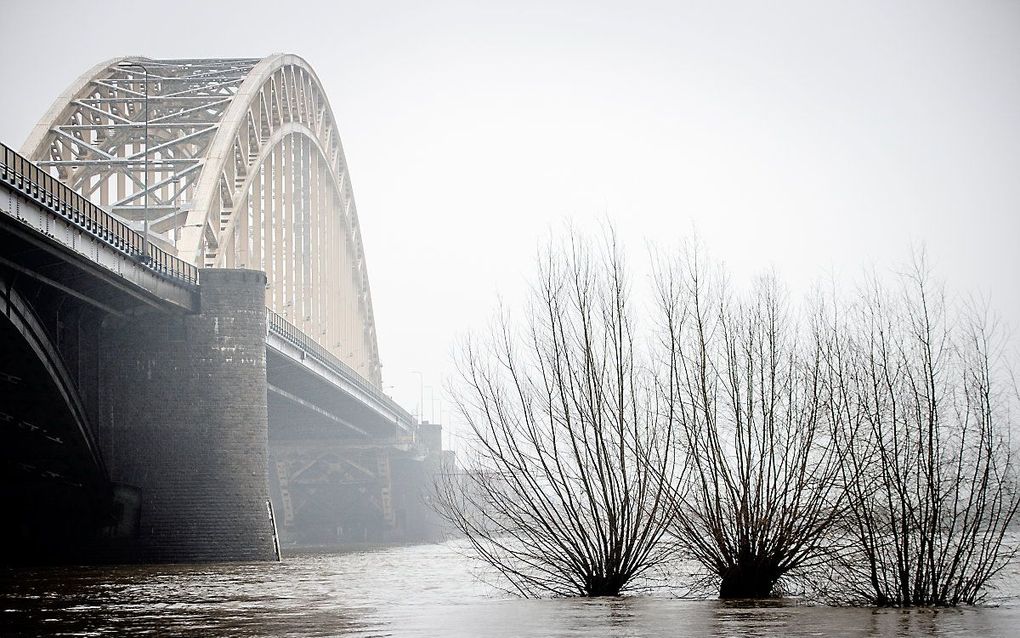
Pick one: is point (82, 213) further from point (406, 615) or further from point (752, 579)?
point (752, 579)

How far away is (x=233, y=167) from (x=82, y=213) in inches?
1124

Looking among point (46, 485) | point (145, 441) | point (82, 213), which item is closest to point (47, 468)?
point (46, 485)

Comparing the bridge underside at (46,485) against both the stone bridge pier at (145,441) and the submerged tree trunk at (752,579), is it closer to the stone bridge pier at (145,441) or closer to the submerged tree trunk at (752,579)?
the stone bridge pier at (145,441)

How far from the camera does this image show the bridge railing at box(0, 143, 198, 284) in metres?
30.5

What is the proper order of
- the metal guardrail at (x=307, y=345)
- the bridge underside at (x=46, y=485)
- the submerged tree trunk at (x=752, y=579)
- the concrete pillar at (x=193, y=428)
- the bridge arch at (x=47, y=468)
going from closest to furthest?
the submerged tree trunk at (x=752, y=579) < the bridge arch at (x=47, y=468) < the bridge underside at (x=46, y=485) < the concrete pillar at (x=193, y=428) < the metal guardrail at (x=307, y=345)

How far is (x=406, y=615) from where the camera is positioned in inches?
674

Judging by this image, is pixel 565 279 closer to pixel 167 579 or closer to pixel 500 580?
pixel 500 580

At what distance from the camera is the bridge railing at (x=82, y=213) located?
30.5 metres

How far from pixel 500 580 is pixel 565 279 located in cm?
1089

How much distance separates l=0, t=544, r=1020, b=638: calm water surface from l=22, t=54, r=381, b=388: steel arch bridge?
749 inches

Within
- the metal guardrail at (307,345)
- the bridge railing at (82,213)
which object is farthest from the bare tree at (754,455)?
the metal guardrail at (307,345)

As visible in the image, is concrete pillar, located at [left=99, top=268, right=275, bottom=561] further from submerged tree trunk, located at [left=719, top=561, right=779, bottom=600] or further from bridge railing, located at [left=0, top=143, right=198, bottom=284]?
submerged tree trunk, located at [left=719, top=561, right=779, bottom=600]

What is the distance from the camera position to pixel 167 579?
3106cm

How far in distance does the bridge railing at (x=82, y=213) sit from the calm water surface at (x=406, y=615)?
29.4ft
